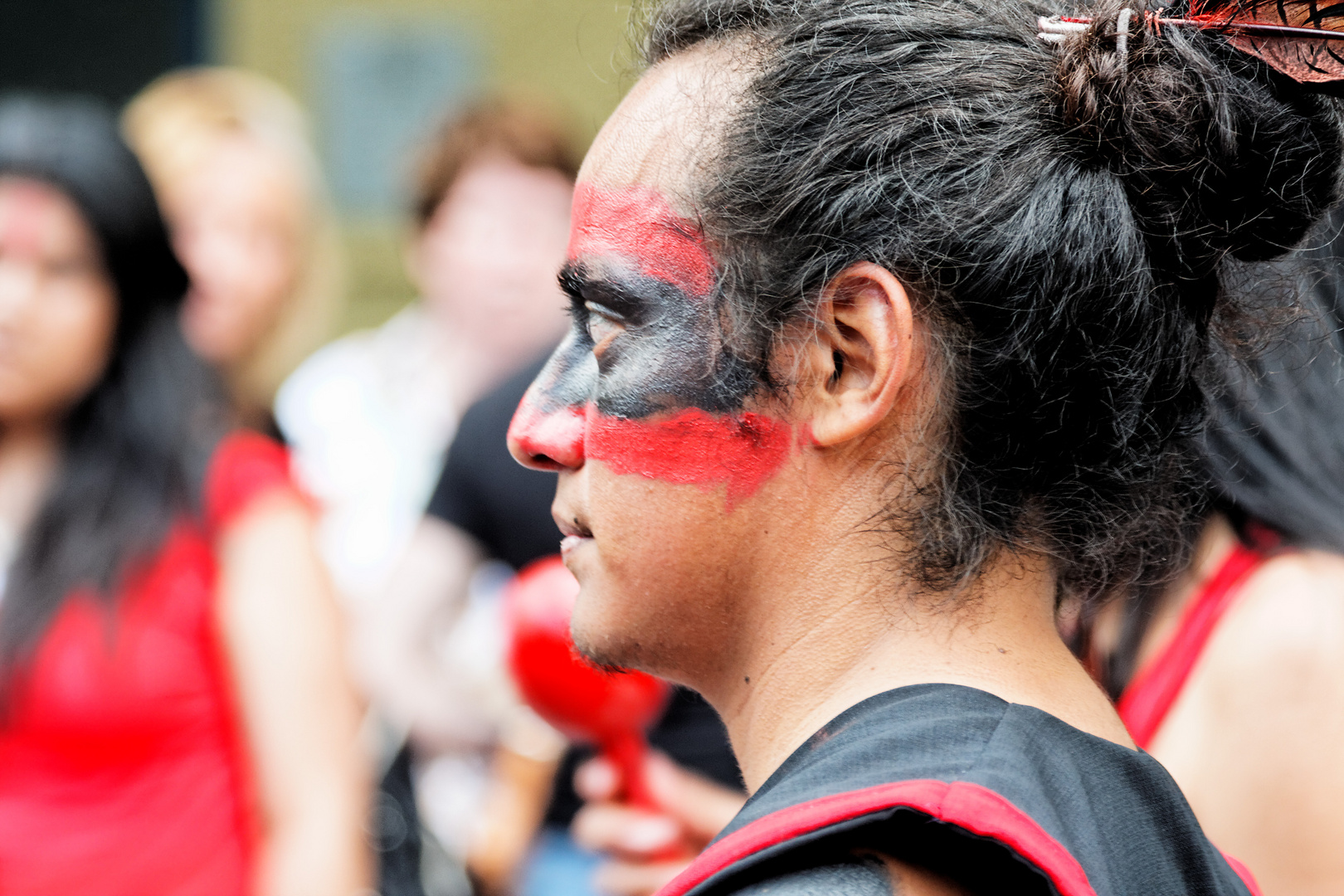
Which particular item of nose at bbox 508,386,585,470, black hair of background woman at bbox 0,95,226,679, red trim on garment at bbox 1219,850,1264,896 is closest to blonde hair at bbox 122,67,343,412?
black hair of background woman at bbox 0,95,226,679

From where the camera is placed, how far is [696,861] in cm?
104

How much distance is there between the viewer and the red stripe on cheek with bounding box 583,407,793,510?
4.07 ft

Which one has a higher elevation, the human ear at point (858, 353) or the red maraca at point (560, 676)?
the human ear at point (858, 353)

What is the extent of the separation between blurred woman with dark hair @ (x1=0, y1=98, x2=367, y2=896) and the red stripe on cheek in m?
1.42

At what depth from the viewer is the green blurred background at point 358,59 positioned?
6.08 metres

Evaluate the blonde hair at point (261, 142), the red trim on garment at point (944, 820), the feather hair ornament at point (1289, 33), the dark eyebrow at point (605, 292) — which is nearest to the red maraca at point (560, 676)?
the dark eyebrow at point (605, 292)

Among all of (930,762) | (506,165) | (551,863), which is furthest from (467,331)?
(930,762)

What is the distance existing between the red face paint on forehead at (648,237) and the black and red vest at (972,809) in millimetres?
429

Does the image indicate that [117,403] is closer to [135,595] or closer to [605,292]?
[135,595]

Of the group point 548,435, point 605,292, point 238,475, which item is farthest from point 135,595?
point 605,292

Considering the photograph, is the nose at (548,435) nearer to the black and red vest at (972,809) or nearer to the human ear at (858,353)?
the human ear at (858,353)

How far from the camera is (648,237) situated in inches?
50.2

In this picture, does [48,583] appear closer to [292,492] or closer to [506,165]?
[292,492]

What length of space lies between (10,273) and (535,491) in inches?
45.4
